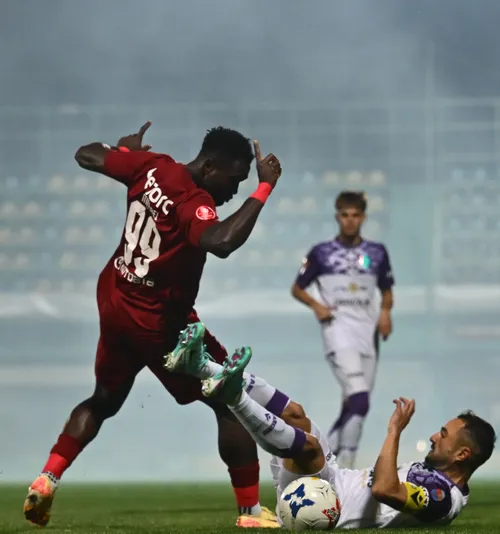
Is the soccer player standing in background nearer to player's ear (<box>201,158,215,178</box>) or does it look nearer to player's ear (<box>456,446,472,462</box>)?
player's ear (<box>456,446,472,462</box>)

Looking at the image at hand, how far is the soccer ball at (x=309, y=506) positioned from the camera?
461 cm

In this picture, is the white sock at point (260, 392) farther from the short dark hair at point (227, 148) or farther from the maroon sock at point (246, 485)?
the short dark hair at point (227, 148)

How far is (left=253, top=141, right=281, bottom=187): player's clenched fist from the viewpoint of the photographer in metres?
4.75

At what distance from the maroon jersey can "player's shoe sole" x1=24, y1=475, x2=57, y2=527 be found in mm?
704

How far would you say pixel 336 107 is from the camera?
60.5ft

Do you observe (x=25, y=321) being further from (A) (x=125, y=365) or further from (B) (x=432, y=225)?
(A) (x=125, y=365)

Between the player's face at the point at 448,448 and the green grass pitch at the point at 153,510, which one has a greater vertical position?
the player's face at the point at 448,448

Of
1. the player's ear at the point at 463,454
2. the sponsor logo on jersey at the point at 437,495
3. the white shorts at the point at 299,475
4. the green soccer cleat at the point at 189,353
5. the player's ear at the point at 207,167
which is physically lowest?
the sponsor logo on jersey at the point at 437,495

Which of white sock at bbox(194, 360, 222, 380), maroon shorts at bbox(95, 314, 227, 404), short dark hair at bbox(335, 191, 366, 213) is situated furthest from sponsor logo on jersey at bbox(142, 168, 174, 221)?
short dark hair at bbox(335, 191, 366, 213)

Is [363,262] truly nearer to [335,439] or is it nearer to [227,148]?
[335,439]

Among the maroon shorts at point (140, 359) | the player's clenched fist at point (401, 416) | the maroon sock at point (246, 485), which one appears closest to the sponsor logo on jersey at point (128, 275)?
the maroon shorts at point (140, 359)

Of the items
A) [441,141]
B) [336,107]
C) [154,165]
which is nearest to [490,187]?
[441,141]

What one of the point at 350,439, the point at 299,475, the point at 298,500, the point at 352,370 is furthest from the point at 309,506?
the point at 352,370

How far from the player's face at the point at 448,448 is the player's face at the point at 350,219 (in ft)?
11.4
